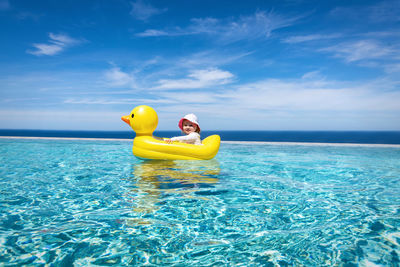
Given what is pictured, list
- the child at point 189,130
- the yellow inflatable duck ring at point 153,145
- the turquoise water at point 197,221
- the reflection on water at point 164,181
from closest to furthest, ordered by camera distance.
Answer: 1. the turquoise water at point 197,221
2. the reflection on water at point 164,181
3. the yellow inflatable duck ring at point 153,145
4. the child at point 189,130

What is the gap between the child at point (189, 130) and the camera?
6.13 m

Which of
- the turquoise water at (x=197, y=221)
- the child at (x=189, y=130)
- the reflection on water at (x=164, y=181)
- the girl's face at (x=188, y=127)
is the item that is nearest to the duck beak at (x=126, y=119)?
the child at (x=189, y=130)

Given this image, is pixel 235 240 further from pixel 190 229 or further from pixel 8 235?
pixel 8 235

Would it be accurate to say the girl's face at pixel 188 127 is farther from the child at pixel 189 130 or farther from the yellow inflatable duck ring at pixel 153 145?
the yellow inflatable duck ring at pixel 153 145

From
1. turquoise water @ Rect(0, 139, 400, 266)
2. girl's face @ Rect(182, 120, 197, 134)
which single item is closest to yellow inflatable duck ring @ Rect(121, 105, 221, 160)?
girl's face @ Rect(182, 120, 197, 134)

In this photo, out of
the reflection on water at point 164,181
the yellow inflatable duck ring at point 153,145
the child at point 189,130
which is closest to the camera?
the reflection on water at point 164,181

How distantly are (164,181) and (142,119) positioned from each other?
91.6 inches

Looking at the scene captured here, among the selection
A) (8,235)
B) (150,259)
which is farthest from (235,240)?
(8,235)

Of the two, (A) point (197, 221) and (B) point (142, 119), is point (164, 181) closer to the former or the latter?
(A) point (197, 221)

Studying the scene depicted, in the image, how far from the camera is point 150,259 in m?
1.83

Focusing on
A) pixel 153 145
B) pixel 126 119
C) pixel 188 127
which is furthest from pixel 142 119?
pixel 188 127

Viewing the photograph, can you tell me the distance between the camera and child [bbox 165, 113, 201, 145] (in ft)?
20.1

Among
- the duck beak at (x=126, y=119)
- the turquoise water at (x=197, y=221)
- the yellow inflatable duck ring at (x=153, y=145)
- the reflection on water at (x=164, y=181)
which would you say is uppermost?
the duck beak at (x=126, y=119)

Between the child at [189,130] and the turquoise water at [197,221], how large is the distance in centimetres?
170
